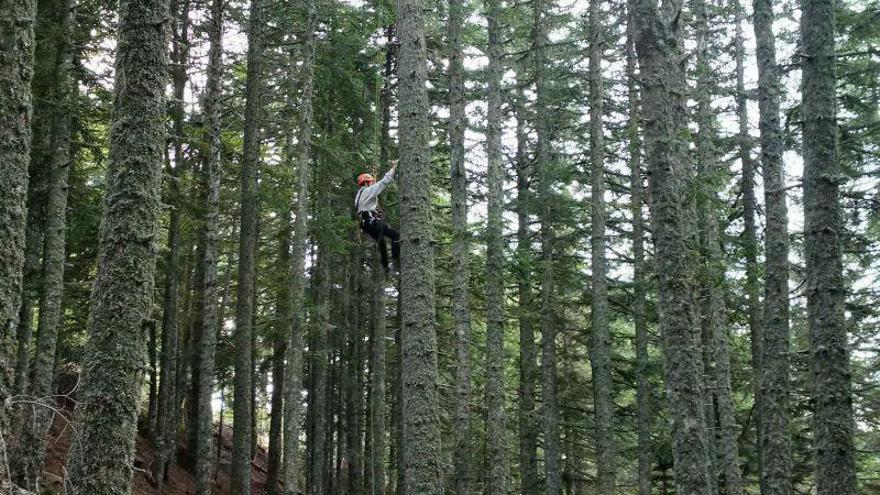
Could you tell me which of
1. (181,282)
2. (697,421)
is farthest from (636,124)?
(181,282)

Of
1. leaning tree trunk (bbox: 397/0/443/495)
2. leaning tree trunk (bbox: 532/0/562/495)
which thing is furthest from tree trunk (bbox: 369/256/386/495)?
leaning tree trunk (bbox: 397/0/443/495)

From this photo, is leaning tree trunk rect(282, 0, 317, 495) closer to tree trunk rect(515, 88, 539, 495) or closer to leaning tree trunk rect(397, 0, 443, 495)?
leaning tree trunk rect(397, 0, 443, 495)

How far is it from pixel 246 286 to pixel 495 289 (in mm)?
5266

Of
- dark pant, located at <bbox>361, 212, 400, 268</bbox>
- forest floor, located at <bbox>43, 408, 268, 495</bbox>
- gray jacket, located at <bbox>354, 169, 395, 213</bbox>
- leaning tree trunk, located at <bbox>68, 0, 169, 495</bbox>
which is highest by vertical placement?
gray jacket, located at <bbox>354, 169, 395, 213</bbox>

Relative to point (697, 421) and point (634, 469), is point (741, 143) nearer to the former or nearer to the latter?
point (697, 421)

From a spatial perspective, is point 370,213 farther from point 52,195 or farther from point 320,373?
point 320,373

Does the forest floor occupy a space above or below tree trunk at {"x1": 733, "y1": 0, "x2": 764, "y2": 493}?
below

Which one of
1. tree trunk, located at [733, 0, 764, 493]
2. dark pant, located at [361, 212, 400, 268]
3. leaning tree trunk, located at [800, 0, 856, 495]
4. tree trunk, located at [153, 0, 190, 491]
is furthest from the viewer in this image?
tree trunk, located at [733, 0, 764, 493]

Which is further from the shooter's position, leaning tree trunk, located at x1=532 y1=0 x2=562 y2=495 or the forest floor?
leaning tree trunk, located at x1=532 y1=0 x2=562 y2=495

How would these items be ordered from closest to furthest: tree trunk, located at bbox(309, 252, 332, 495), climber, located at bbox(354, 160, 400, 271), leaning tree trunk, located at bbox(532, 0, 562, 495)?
climber, located at bbox(354, 160, 400, 271) < leaning tree trunk, located at bbox(532, 0, 562, 495) < tree trunk, located at bbox(309, 252, 332, 495)

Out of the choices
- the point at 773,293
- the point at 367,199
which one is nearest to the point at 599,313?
the point at 773,293

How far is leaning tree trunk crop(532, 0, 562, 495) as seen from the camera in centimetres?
1756

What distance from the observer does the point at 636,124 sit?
27.2ft

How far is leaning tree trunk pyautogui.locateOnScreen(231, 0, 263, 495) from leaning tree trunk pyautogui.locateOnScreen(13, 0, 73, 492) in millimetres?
3244
